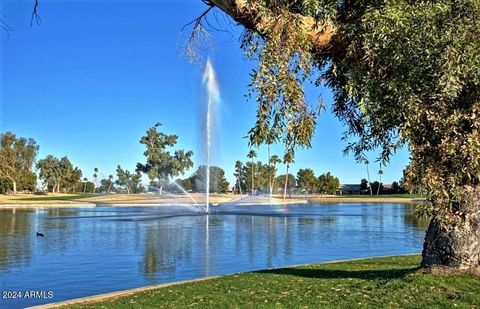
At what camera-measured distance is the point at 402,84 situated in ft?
22.4

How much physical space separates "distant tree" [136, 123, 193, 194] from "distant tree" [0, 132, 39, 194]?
2583 centimetres

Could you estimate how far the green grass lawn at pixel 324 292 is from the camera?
28.0 ft

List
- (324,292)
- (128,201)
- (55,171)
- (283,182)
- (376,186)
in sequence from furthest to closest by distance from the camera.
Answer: (283,182)
(376,186)
(55,171)
(128,201)
(324,292)

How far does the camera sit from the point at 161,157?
110 m

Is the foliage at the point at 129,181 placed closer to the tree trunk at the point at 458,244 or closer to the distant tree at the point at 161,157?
the distant tree at the point at 161,157

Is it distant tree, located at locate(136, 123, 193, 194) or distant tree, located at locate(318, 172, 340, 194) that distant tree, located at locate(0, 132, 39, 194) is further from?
distant tree, located at locate(318, 172, 340, 194)

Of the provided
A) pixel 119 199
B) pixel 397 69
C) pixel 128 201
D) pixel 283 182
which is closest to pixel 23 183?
pixel 119 199

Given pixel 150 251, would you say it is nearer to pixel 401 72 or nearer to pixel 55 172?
pixel 401 72

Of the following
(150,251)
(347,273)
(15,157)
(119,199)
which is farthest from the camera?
(15,157)

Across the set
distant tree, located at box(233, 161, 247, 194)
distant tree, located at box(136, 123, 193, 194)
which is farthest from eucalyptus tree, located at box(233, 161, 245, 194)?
distant tree, located at box(136, 123, 193, 194)

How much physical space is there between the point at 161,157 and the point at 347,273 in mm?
99419

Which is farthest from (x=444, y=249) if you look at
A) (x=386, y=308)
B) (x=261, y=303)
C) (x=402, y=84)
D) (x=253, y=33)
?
(x=253, y=33)

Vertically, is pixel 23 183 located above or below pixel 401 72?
above

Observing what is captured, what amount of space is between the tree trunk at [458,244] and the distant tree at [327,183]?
133120 millimetres
